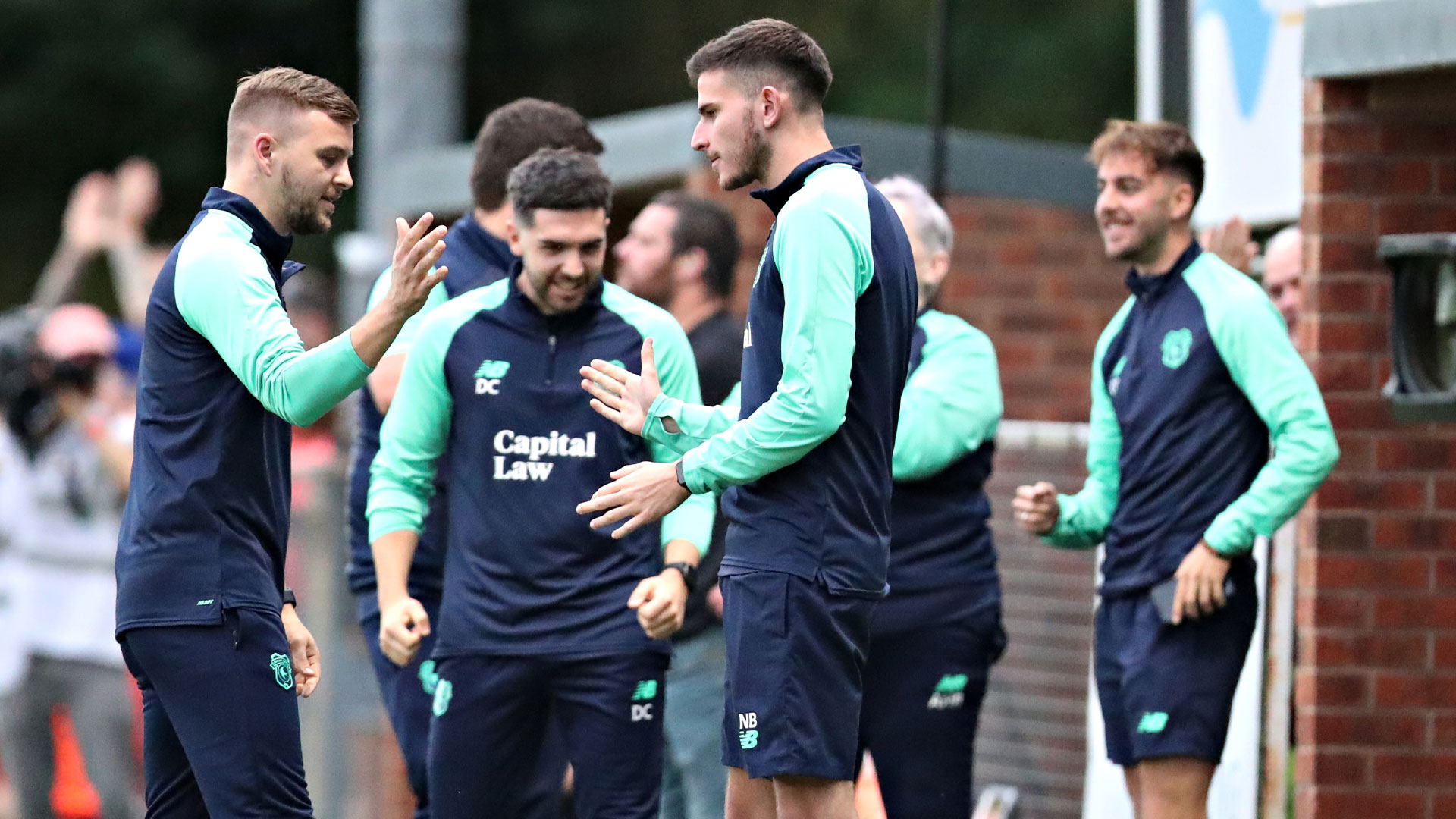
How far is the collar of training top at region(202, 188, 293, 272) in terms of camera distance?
197 inches

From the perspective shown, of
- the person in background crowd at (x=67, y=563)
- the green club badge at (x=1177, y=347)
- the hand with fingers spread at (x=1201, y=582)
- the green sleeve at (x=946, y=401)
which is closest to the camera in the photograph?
the hand with fingers spread at (x=1201, y=582)

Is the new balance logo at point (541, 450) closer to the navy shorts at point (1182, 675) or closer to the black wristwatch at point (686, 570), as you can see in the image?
the black wristwatch at point (686, 570)

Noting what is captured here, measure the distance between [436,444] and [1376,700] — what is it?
3.00 metres

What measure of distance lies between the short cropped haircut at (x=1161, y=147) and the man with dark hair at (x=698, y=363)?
Result: 1.56 m

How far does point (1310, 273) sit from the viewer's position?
22.1ft

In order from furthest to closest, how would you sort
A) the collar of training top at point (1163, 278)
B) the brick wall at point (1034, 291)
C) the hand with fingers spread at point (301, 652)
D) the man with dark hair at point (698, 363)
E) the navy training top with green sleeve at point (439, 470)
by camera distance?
the brick wall at point (1034, 291) < the man with dark hair at point (698, 363) < the navy training top with green sleeve at point (439, 470) < the collar of training top at point (1163, 278) < the hand with fingers spread at point (301, 652)

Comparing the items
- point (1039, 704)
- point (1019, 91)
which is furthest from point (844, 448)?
point (1019, 91)

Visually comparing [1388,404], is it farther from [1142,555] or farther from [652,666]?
[652,666]

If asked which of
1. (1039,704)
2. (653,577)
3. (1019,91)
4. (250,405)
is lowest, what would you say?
(1039,704)

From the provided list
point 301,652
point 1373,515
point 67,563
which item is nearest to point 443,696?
point 301,652

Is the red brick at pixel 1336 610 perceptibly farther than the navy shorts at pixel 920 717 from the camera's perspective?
Yes

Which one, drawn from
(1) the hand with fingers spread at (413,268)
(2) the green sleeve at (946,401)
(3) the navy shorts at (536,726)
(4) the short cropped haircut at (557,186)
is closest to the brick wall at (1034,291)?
(2) the green sleeve at (946,401)

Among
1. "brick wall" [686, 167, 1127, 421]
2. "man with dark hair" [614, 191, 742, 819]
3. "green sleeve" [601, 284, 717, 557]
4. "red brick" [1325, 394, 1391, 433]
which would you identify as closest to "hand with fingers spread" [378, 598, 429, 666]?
"green sleeve" [601, 284, 717, 557]

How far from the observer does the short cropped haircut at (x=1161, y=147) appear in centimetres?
609
